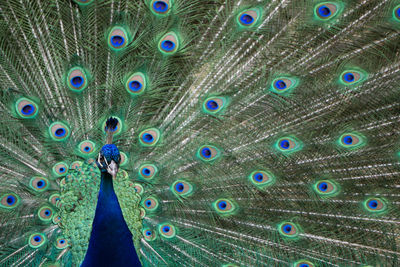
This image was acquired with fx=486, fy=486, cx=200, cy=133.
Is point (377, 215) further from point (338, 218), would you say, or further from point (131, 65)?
point (131, 65)

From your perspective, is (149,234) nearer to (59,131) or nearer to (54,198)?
(54,198)

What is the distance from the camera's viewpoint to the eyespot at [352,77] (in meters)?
2.10

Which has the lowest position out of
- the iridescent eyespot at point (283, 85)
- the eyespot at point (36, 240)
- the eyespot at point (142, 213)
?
the eyespot at point (36, 240)

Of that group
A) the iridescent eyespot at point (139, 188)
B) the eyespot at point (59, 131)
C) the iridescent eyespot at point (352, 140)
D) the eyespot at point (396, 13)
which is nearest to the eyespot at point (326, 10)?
the eyespot at point (396, 13)

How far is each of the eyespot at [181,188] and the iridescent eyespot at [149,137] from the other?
0.21 metres

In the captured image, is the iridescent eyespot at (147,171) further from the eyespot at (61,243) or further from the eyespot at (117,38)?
the eyespot at (117,38)

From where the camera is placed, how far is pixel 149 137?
7.16 ft

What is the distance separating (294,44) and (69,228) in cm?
121

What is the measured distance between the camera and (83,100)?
2102 millimetres

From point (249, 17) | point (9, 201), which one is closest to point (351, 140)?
point (249, 17)

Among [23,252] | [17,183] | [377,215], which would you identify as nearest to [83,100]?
[17,183]

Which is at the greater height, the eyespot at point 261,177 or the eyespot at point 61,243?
the eyespot at point 261,177

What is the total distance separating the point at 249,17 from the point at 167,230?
1.00 meters

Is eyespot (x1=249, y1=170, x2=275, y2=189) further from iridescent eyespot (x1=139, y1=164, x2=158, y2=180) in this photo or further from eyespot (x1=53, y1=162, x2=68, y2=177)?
eyespot (x1=53, y1=162, x2=68, y2=177)
